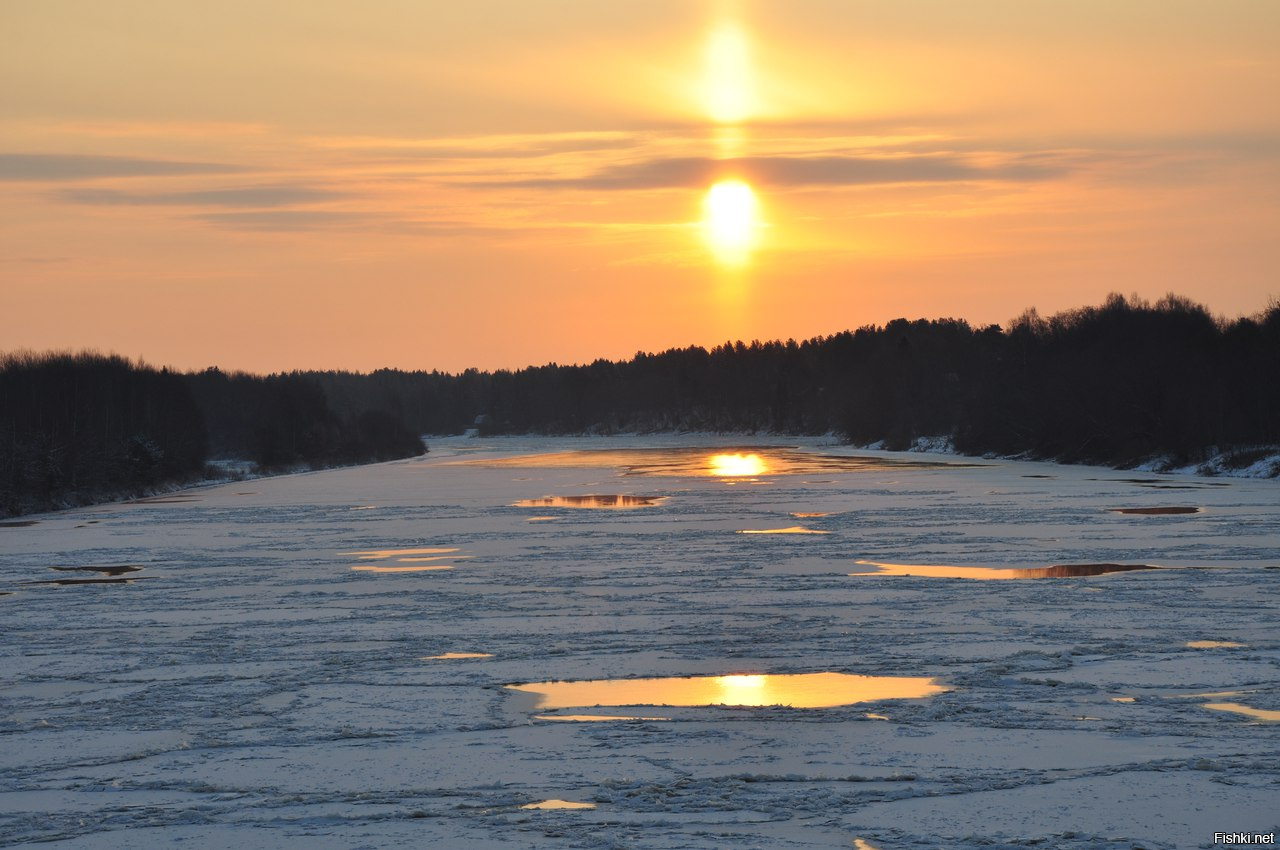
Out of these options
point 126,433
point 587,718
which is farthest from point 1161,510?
point 126,433

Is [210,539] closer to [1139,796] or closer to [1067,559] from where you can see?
[1067,559]

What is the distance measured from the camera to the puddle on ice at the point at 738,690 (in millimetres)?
10844

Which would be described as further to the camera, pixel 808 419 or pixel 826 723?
pixel 808 419

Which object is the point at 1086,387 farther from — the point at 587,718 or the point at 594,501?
the point at 587,718

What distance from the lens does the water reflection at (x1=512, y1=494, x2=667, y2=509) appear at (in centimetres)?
3644

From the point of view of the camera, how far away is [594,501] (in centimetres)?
3872

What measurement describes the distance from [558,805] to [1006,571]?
1319 centimetres

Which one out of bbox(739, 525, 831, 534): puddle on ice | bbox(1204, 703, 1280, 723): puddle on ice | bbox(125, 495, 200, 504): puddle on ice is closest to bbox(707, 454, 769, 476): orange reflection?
bbox(125, 495, 200, 504): puddle on ice

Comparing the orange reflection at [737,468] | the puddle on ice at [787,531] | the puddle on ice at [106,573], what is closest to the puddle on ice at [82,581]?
the puddle on ice at [106,573]

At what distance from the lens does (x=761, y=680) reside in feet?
38.5

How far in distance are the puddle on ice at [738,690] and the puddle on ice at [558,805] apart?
8.60 ft

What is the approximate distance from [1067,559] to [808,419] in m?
133

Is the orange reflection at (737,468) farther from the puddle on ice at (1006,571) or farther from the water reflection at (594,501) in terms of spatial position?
the puddle on ice at (1006,571)

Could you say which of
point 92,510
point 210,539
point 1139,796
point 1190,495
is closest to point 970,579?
point 1139,796
